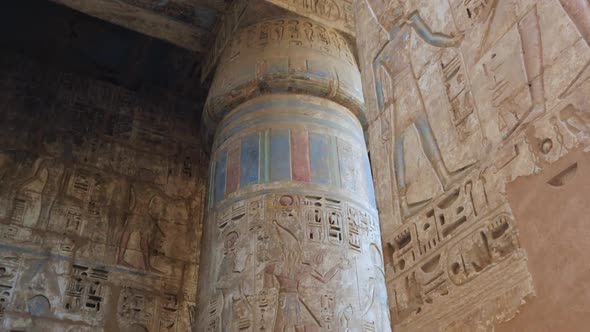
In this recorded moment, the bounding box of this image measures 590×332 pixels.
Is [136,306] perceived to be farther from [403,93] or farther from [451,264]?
[451,264]

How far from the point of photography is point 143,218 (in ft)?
23.3

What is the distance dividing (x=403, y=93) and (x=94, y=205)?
17.5 feet

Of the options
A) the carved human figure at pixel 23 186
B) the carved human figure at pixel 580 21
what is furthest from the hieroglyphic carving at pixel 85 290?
the carved human figure at pixel 580 21

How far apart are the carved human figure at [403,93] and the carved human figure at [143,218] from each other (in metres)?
4.80

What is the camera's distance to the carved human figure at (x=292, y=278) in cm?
399

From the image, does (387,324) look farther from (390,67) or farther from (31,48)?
(31,48)

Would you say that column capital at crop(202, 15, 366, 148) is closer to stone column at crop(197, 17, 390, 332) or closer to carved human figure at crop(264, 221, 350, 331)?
stone column at crop(197, 17, 390, 332)

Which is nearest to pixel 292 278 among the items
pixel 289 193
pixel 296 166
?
pixel 289 193

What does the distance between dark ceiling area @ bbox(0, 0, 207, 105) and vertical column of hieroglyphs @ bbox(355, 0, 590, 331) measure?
610 cm

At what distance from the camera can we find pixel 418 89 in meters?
2.30

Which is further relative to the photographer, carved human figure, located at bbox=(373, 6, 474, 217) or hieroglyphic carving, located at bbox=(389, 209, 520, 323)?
carved human figure, located at bbox=(373, 6, 474, 217)

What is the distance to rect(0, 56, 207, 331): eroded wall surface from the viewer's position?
20.0ft

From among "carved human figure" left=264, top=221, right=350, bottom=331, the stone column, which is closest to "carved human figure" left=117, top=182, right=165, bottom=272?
the stone column

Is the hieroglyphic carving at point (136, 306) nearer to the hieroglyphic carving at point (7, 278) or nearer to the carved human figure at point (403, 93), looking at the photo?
the hieroglyphic carving at point (7, 278)
